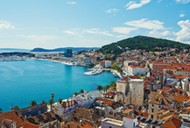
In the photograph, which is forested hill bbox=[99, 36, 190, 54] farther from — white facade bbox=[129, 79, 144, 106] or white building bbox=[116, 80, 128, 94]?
white facade bbox=[129, 79, 144, 106]

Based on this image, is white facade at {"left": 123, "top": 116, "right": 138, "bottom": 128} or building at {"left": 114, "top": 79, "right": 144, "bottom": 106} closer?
white facade at {"left": 123, "top": 116, "right": 138, "bottom": 128}

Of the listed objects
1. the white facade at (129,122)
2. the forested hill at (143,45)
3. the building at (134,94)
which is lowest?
the building at (134,94)

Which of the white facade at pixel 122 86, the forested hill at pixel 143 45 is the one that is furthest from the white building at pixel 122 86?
the forested hill at pixel 143 45

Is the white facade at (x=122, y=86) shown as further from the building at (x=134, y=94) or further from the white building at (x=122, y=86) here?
the building at (x=134, y=94)

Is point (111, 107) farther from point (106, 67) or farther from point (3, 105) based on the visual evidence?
point (106, 67)

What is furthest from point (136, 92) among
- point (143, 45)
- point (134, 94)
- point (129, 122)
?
point (143, 45)

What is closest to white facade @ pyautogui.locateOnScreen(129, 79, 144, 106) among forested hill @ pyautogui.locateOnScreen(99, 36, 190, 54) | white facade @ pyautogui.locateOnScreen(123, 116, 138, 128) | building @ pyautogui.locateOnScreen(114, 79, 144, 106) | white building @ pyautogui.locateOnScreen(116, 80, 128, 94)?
building @ pyautogui.locateOnScreen(114, 79, 144, 106)

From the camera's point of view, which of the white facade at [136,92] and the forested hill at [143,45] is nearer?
the white facade at [136,92]

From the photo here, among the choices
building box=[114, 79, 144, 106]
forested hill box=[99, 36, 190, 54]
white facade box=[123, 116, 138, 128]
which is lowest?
building box=[114, 79, 144, 106]
